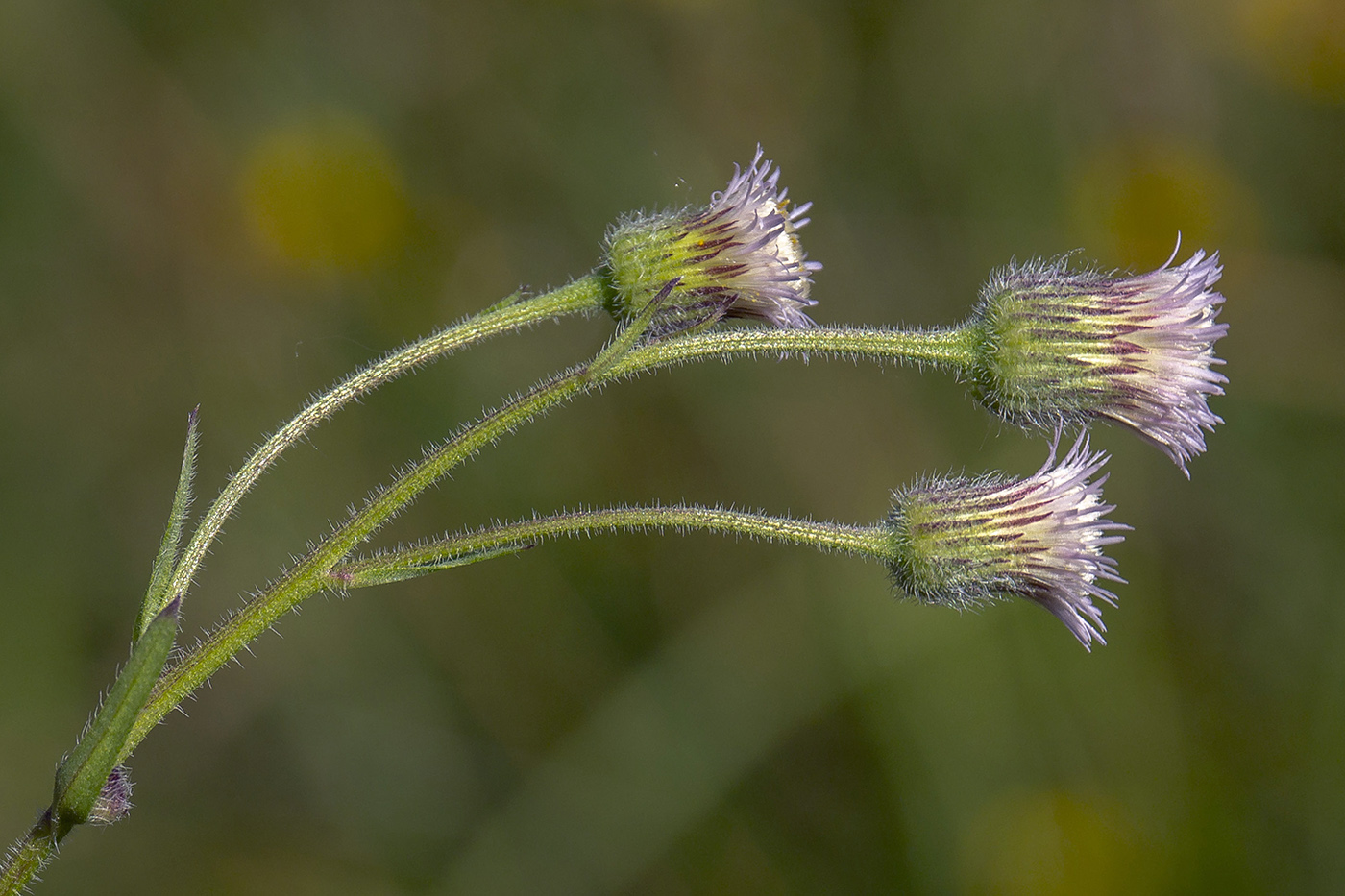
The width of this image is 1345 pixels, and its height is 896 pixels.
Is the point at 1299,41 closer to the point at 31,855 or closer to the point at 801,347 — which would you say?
the point at 801,347

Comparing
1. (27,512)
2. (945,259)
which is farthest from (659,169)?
(27,512)

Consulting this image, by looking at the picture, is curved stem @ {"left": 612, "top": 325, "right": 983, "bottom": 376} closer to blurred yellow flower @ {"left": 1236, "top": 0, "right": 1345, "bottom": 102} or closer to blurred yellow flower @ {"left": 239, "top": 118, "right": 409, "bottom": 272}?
blurred yellow flower @ {"left": 239, "top": 118, "right": 409, "bottom": 272}

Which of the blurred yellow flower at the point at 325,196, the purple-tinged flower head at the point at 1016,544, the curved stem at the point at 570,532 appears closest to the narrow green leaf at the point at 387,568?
the curved stem at the point at 570,532

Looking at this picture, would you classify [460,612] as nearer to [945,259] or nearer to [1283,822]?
[945,259]

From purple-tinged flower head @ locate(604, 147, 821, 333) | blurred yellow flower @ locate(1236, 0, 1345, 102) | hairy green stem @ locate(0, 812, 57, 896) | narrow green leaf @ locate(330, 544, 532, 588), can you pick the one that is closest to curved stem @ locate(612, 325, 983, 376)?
purple-tinged flower head @ locate(604, 147, 821, 333)

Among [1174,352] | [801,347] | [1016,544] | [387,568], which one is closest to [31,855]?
[387,568]

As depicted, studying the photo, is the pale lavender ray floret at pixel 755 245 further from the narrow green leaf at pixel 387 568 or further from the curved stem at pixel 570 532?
the narrow green leaf at pixel 387 568
